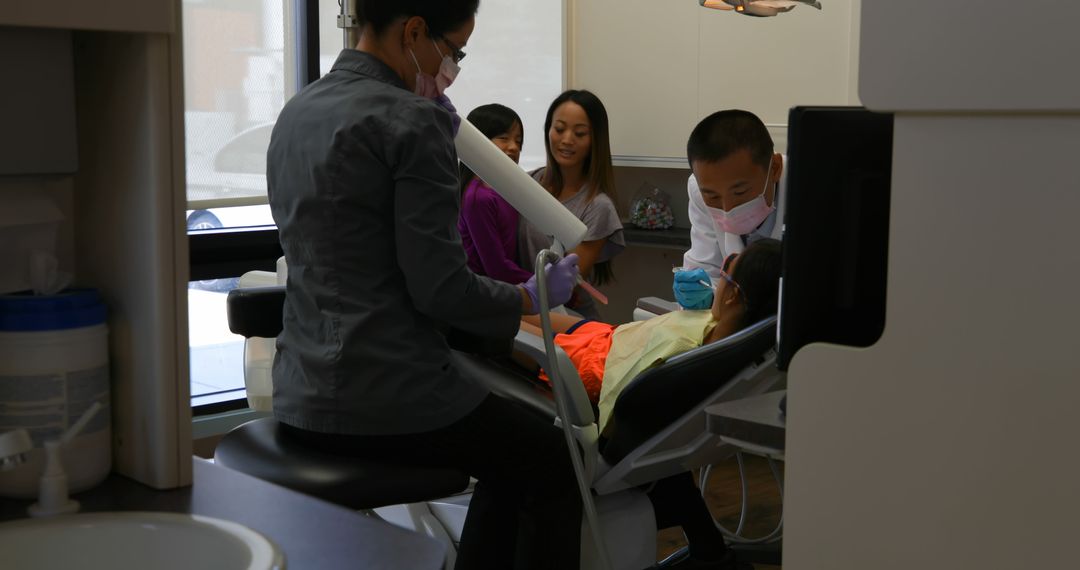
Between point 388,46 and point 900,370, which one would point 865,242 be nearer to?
point 900,370

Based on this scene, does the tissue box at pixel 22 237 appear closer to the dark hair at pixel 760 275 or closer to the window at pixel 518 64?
the dark hair at pixel 760 275

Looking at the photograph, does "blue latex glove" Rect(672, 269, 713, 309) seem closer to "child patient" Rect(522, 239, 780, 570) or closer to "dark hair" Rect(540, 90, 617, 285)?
"child patient" Rect(522, 239, 780, 570)

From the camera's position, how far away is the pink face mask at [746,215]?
2.59 m

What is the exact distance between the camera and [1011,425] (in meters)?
1.07

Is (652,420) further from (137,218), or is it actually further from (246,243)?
(246,243)

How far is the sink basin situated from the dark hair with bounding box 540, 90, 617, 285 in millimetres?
2775

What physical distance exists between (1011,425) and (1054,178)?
0.79 feet

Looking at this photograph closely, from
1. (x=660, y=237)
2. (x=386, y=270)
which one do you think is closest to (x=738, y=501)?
(x=660, y=237)

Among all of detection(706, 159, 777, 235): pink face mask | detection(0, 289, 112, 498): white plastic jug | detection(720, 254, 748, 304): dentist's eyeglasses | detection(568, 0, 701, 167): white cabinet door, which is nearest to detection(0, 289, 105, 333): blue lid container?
detection(0, 289, 112, 498): white plastic jug

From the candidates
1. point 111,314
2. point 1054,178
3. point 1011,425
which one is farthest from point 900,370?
point 111,314

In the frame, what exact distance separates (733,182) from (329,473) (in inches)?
50.5

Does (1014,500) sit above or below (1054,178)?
below

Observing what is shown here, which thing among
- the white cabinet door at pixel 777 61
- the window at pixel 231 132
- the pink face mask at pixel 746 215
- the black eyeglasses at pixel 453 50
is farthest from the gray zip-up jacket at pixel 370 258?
the white cabinet door at pixel 777 61

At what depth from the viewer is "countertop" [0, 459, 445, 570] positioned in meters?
0.87
